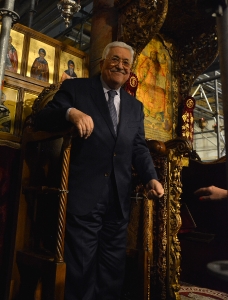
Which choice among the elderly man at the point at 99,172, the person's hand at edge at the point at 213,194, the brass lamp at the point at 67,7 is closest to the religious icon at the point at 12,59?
the brass lamp at the point at 67,7

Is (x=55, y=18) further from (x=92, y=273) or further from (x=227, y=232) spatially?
(x=92, y=273)

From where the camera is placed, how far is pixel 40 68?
8.39ft

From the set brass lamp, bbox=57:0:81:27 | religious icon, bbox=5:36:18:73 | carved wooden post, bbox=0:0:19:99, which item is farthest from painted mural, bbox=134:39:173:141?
carved wooden post, bbox=0:0:19:99

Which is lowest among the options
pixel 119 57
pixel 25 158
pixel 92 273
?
pixel 92 273

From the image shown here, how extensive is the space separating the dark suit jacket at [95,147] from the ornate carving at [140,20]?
1.14 m

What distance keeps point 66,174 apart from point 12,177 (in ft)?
2.06

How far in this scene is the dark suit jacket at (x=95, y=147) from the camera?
1.32 m

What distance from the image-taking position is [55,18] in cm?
527

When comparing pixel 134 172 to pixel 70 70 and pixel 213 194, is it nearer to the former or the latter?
pixel 213 194

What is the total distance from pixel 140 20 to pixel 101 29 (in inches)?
15.8

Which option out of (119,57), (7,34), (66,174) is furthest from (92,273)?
(7,34)

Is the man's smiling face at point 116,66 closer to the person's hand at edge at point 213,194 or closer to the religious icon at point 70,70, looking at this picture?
the person's hand at edge at point 213,194

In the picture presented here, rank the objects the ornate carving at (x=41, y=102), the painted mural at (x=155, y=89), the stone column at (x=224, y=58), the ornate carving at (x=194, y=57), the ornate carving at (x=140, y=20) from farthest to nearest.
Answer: the ornate carving at (x=194, y=57) → the painted mural at (x=155, y=89) → the ornate carving at (x=140, y=20) → the ornate carving at (x=41, y=102) → the stone column at (x=224, y=58)


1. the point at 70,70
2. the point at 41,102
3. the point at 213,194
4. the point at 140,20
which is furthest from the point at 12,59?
the point at 213,194
